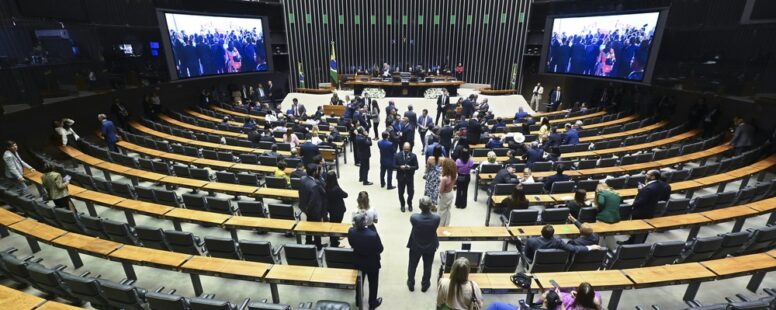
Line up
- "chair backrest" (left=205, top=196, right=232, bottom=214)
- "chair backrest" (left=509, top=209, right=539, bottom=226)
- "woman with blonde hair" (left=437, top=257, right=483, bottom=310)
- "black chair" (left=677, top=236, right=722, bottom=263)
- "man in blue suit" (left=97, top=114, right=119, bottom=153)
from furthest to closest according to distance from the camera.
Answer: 1. "man in blue suit" (left=97, top=114, right=119, bottom=153)
2. "chair backrest" (left=205, top=196, right=232, bottom=214)
3. "chair backrest" (left=509, top=209, right=539, bottom=226)
4. "black chair" (left=677, top=236, right=722, bottom=263)
5. "woman with blonde hair" (left=437, top=257, right=483, bottom=310)

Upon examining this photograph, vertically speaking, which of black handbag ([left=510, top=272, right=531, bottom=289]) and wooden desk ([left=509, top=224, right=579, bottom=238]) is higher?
wooden desk ([left=509, top=224, right=579, bottom=238])

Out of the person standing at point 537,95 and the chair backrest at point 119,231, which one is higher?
the person standing at point 537,95

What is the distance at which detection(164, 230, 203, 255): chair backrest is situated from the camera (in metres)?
4.75

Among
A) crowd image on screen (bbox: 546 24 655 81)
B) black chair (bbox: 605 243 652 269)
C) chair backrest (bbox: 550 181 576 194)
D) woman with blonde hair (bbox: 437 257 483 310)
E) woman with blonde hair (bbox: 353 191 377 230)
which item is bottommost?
black chair (bbox: 605 243 652 269)

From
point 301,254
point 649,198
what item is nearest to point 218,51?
point 301,254

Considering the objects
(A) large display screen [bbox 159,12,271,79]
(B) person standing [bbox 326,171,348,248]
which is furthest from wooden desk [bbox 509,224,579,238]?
(A) large display screen [bbox 159,12,271,79]

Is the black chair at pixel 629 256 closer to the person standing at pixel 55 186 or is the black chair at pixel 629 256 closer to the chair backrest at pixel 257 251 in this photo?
the chair backrest at pixel 257 251

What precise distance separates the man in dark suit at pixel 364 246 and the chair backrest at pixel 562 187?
409cm

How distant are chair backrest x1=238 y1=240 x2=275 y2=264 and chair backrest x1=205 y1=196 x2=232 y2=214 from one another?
146 cm

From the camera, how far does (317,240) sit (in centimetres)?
570

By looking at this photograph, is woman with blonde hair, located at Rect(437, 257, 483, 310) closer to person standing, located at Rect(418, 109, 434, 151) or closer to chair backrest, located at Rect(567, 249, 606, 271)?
chair backrest, located at Rect(567, 249, 606, 271)

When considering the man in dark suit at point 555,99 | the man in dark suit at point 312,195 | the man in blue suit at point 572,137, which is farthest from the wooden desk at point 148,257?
the man in dark suit at point 555,99

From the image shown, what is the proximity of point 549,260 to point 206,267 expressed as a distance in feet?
13.7

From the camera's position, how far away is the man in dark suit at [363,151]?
764 centimetres
